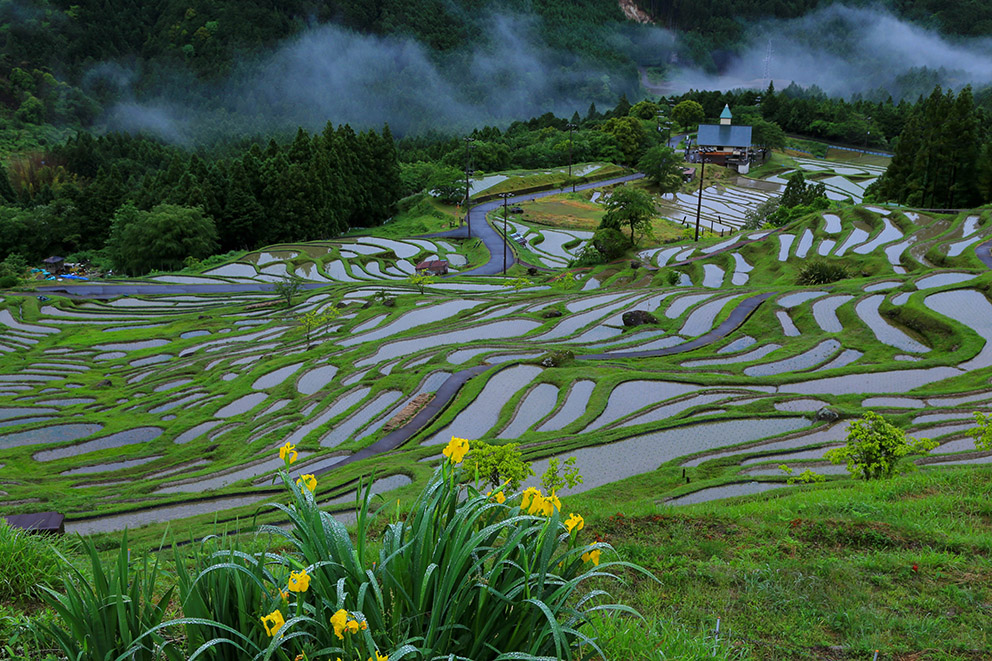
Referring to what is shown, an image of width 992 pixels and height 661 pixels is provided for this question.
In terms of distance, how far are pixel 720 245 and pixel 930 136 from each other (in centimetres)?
1869

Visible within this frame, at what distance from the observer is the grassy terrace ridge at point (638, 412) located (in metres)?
7.31

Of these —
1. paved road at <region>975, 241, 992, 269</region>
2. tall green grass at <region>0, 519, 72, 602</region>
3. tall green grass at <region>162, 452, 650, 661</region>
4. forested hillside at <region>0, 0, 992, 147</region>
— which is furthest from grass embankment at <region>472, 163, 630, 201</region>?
tall green grass at <region>162, 452, 650, 661</region>

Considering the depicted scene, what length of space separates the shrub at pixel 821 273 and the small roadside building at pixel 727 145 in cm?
6983

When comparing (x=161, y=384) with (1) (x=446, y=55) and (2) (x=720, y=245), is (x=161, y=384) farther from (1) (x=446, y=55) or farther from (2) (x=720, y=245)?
(1) (x=446, y=55)

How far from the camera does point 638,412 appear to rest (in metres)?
22.4

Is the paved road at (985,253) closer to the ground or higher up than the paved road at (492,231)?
higher up

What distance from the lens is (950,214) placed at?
47.9 metres

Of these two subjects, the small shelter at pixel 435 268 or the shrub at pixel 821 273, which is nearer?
the shrub at pixel 821 273

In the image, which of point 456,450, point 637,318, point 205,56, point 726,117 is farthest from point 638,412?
point 205,56

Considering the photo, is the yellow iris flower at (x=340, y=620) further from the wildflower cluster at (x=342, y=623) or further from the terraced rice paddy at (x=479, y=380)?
the terraced rice paddy at (x=479, y=380)

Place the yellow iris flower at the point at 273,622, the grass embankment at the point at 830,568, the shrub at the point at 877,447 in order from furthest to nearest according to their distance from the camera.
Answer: the shrub at the point at 877,447
the grass embankment at the point at 830,568
the yellow iris flower at the point at 273,622

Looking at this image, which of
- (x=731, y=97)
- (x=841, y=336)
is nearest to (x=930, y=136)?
(x=841, y=336)

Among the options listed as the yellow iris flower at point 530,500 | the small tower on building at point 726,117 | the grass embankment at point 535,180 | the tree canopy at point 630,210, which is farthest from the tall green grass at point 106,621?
the small tower on building at point 726,117

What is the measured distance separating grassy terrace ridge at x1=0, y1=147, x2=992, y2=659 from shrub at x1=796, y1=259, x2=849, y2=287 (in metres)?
1.95
